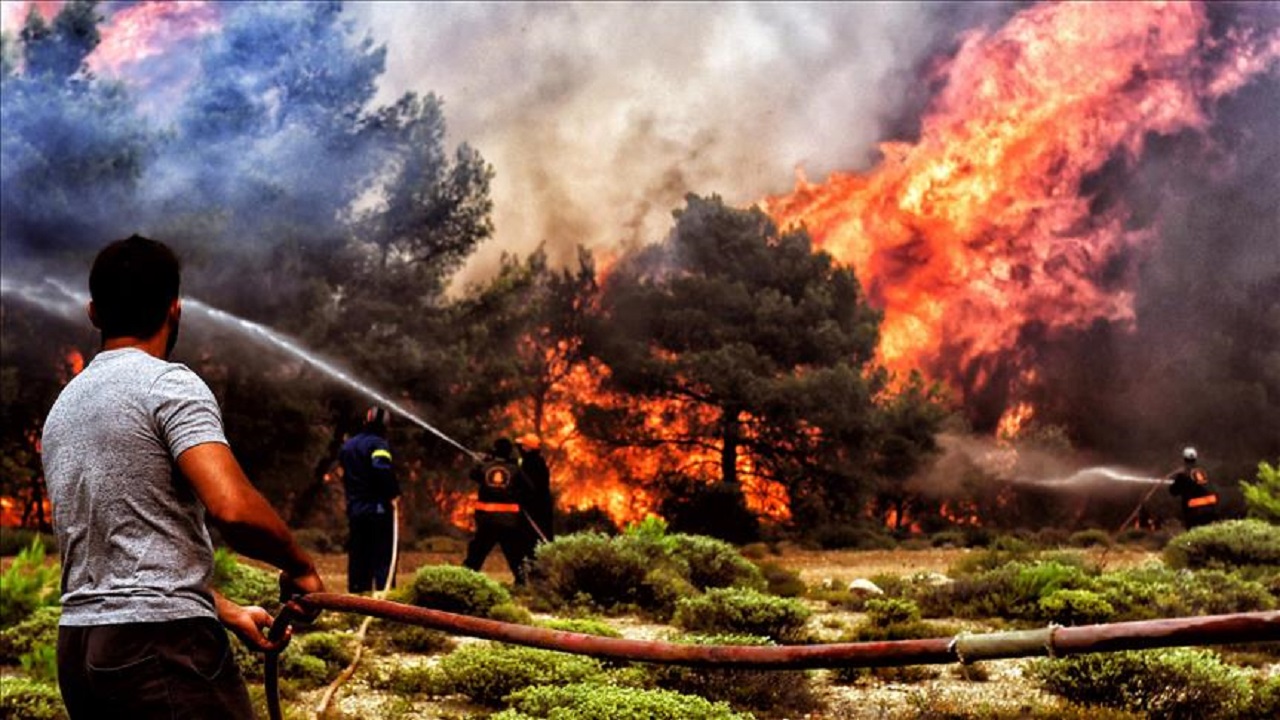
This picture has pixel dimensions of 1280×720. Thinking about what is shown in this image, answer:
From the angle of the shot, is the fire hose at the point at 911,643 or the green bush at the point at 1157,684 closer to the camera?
the fire hose at the point at 911,643

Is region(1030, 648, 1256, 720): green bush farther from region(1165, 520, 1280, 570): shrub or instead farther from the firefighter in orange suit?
region(1165, 520, 1280, 570): shrub

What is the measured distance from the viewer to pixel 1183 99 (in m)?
36.0

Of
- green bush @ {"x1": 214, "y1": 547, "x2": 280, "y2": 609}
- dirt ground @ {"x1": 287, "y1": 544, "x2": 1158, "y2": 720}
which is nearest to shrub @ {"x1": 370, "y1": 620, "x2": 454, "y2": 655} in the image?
dirt ground @ {"x1": 287, "y1": 544, "x2": 1158, "y2": 720}

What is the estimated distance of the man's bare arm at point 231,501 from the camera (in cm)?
241

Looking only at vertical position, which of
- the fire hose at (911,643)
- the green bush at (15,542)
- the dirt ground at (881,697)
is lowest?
the dirt ground at (881,697)

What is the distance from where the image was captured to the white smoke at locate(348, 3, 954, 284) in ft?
133

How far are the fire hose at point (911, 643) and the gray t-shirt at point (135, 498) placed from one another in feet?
1.17

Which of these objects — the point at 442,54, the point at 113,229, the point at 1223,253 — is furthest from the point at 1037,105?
the point at 113,229

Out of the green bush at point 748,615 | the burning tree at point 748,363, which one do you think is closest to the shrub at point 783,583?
the green bush at point 748,615

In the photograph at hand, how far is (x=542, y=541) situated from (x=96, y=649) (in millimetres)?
11418

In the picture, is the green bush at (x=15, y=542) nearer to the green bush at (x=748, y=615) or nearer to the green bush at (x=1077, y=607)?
the green bush at (x=748, y=615)

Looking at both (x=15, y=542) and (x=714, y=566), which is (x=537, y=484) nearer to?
(x=714, y=566)

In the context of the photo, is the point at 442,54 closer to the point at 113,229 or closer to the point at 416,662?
the point at 113,229

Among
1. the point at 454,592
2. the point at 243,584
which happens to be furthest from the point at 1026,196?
the point at 243,584
